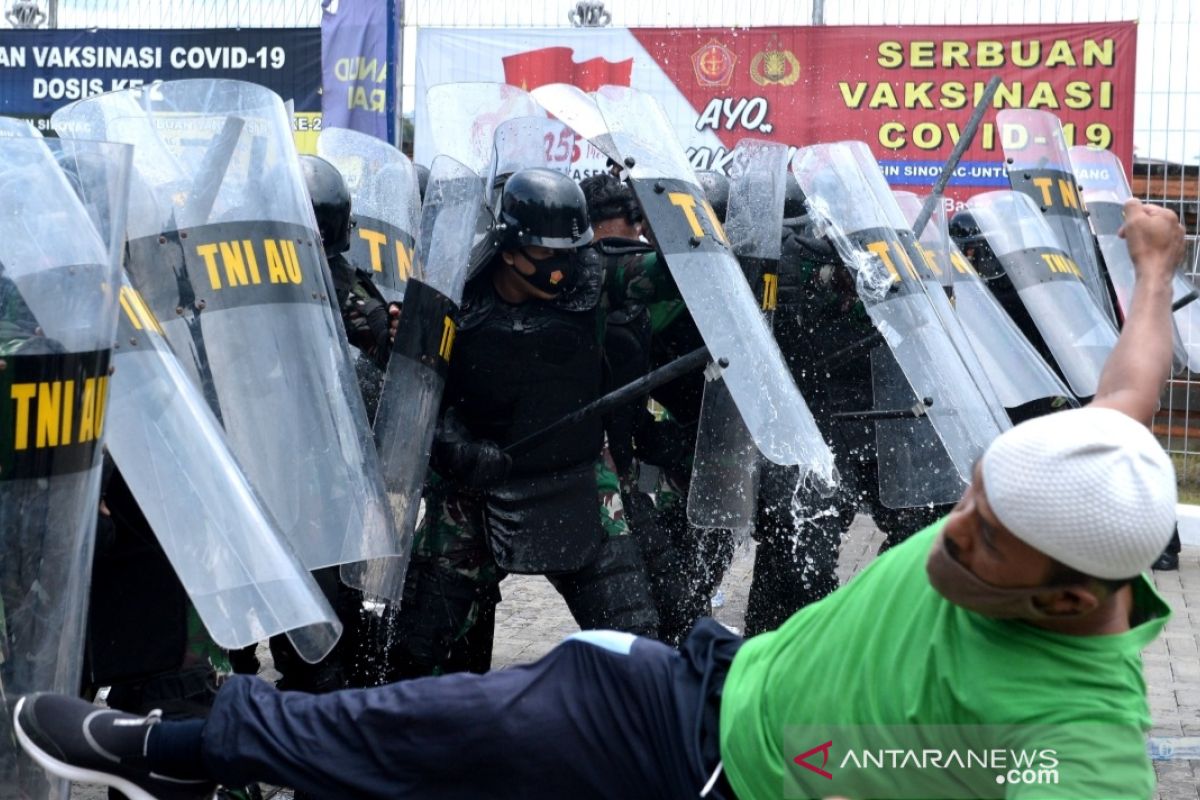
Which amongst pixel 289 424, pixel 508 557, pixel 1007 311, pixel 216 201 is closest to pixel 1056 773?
pixel 289 424

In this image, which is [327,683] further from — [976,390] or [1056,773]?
[1056,773]

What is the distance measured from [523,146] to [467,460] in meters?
1.43

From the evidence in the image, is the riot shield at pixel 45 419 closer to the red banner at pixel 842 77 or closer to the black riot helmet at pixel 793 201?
the black riot helmet at pixel 793 201

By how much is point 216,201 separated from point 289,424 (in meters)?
0.52

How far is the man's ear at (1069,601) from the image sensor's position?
183 cm

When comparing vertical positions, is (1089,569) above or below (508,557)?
above

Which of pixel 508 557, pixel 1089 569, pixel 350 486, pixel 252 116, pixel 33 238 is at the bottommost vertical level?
pixel 508 557

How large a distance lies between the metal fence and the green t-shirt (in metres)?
7.22

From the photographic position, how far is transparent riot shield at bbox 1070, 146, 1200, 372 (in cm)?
730

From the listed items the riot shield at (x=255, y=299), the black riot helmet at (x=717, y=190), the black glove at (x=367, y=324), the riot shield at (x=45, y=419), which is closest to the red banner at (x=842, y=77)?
the black riot helmet at (x=717, y=190)

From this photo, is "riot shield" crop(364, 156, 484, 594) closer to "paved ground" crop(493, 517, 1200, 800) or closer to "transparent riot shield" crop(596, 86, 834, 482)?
"transparent riot shield" crop(596, 86, 834, 482)

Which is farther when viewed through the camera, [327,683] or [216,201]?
[327,683]

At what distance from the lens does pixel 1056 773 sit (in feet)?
5.82

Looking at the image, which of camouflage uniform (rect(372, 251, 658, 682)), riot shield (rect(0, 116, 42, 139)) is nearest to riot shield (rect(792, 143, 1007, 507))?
camouflage uniform (rect(372, 251, 658, 682))
